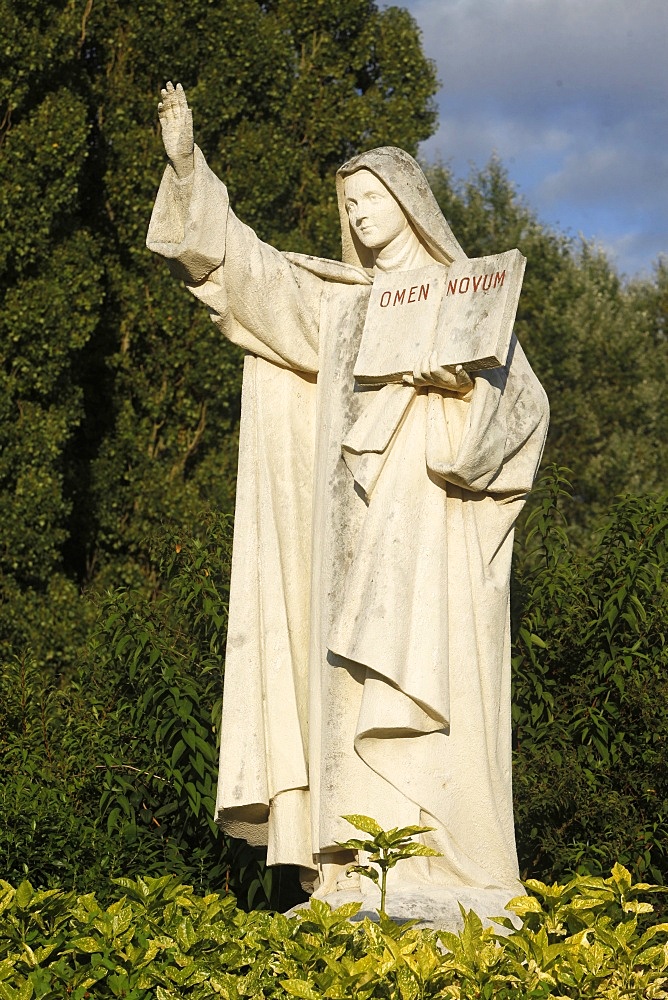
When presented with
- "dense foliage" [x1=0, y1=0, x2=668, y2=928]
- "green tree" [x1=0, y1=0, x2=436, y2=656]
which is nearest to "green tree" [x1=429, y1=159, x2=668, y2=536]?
"dense foliage" [x1=0, y1=0, x2=668, y2=928]

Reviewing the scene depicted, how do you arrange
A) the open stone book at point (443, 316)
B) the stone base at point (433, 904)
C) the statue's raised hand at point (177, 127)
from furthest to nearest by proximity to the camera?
the statue's raised hand at point (177, 127) < the open stone book at point (443, 316) < the stone base at point (433, 904)

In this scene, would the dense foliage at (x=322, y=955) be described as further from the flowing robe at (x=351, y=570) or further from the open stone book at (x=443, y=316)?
the open stone book at (x=443, y=316)

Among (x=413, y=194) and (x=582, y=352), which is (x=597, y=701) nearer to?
(x=413, y=194)

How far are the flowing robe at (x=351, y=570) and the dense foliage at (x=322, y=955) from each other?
836 mm

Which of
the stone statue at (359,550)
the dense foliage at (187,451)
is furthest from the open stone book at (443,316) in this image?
the dense foliage at (187,451)

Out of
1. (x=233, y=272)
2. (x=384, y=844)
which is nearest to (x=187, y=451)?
(x=233, y=272)

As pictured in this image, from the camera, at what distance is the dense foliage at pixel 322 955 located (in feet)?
13.3

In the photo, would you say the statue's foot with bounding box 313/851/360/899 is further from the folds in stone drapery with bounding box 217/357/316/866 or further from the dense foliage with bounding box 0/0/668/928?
the dense foliage with bounding box 0/0/668/928

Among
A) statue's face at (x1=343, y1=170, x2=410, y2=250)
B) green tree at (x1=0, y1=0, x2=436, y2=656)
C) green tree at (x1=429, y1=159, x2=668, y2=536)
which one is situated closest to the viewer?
statue's face at (x1=343, y1=170, x2=410, y2=250)

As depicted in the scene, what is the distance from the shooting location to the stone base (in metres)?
5.06

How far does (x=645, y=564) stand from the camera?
9.12 meters

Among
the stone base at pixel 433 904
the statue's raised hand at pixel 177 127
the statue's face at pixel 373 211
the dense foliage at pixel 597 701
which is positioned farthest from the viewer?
the dense foliage at pixel 597 701

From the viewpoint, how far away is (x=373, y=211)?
231 inches

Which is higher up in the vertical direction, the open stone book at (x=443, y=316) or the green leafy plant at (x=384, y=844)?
the open stone book at (x=443, y=316)
